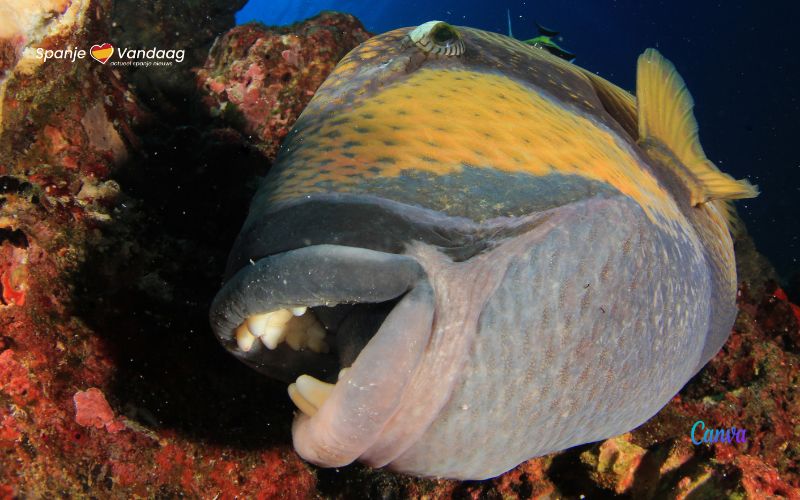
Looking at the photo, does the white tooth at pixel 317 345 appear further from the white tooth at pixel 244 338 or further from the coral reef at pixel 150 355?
the coral reef at pixel 150 355

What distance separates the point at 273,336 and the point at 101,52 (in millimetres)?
2598

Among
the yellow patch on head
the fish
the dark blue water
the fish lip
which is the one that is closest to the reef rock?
the fish

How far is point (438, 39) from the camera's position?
1884mm

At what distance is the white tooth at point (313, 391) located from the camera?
47.5 inches

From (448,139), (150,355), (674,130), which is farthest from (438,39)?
(150,355)

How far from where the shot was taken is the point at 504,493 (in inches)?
120

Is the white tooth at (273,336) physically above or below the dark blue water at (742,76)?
above

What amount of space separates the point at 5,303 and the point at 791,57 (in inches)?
1751

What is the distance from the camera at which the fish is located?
1160 millimetres

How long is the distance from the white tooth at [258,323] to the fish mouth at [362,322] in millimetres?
16

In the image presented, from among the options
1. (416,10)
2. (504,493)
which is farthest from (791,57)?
(416,10)

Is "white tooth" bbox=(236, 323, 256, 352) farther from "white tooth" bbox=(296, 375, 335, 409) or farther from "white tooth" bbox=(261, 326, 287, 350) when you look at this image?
"white tooth" bbox=(296, 375, 335, 409)

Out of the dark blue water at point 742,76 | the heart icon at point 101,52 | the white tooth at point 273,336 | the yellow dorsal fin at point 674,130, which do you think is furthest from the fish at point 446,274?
the dark blue water at point 742,76

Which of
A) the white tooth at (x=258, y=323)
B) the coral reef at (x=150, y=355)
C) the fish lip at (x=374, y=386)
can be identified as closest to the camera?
the fish lip at (x=374, y=386)
